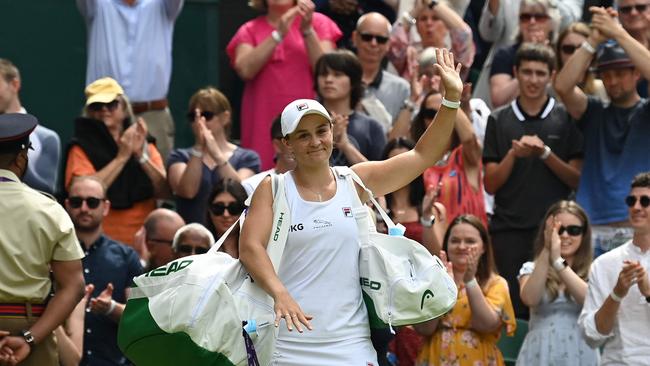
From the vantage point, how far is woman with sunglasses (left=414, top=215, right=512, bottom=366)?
908cm

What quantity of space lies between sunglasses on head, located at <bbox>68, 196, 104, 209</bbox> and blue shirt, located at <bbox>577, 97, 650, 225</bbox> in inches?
134

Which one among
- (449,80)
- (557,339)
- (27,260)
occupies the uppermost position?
(449,80)

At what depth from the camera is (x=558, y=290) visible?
9.34 meters

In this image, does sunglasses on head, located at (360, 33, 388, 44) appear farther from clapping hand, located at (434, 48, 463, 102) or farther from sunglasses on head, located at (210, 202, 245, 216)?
clapping hand, located at (434, 48, 463, 102)

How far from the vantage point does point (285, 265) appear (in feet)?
22.6

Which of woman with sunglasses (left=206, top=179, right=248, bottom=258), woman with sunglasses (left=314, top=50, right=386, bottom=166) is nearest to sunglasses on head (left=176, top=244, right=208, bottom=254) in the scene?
woman with sunglasses (left=206, top=179, right=248, bottom=258)

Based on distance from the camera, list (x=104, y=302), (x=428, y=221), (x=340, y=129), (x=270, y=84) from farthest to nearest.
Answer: (x=270, y=84)
(x=340, y=129)
(x=428, y=221)
(x=104, y=302)

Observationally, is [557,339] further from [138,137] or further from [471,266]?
Answer: [138,137]

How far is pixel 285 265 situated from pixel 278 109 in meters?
5.24

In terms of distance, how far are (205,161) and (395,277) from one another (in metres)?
4.26

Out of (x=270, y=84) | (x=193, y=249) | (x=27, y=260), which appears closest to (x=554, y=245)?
(x=193, y=249)

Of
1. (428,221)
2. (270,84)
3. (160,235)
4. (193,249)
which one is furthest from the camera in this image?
(270,84)

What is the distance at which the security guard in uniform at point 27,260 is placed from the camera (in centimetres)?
773

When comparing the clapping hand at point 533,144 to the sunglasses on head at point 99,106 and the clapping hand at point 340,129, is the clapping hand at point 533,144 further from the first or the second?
the sunglasses on head at point 99,106
